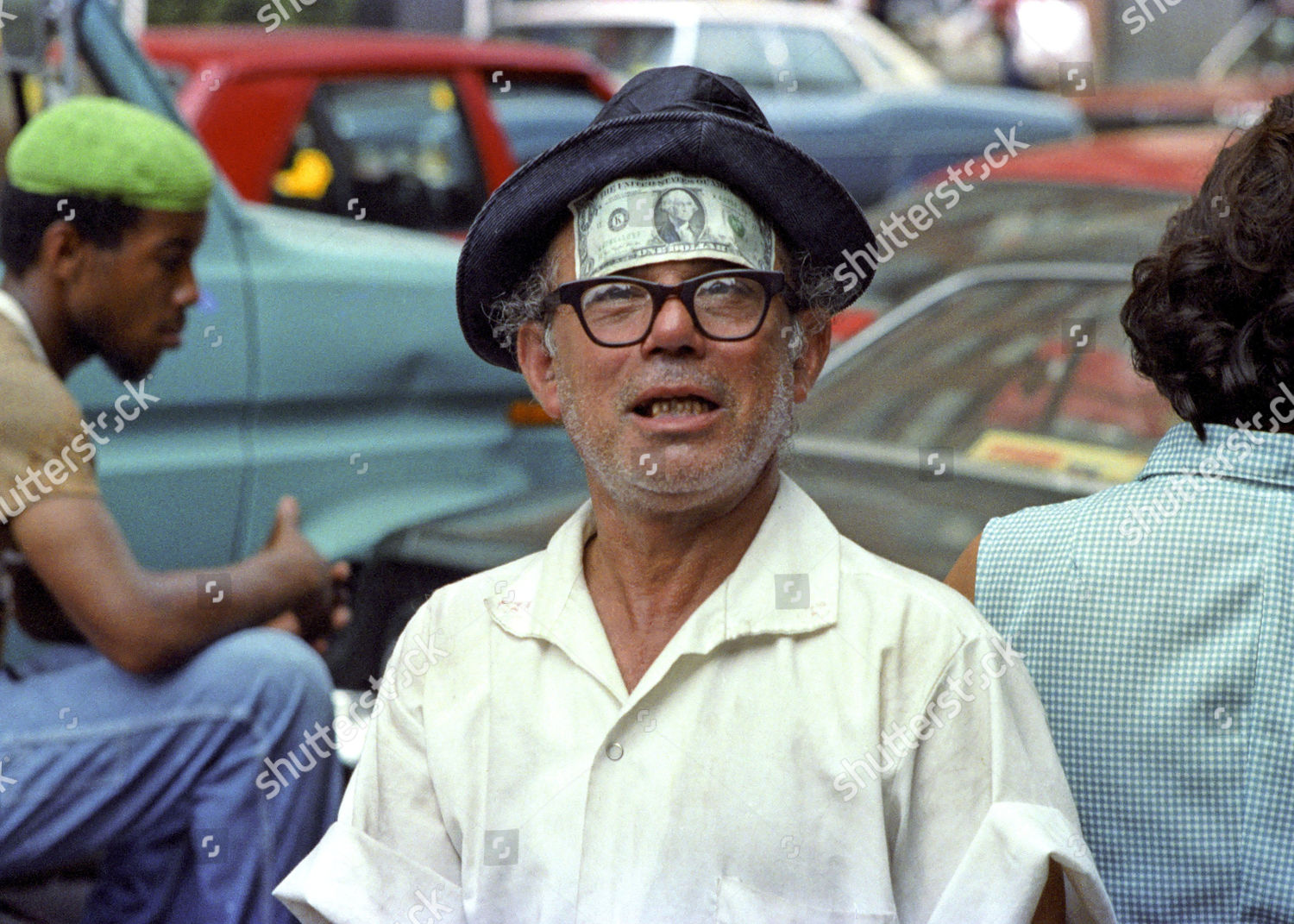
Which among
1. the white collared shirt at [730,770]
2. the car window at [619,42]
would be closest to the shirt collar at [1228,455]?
the white collared shirt at [730,770]

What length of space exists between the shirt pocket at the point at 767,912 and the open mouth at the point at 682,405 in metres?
0.51

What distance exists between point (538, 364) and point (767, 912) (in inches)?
→ 28.2

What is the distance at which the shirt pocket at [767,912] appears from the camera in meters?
1.64

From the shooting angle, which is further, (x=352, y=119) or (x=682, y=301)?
(x=352, y=119)

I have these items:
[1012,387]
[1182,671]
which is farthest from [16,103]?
[1182,671]

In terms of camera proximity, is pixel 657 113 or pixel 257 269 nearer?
pixel 657 113

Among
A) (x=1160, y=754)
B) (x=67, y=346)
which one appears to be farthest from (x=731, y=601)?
(x=67, y=346)

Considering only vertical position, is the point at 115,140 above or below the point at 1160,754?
above

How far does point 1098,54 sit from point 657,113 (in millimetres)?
19728

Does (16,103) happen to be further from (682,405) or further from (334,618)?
(682,405)

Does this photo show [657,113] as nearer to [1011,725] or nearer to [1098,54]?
[1011,725]

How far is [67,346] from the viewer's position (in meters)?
3.04

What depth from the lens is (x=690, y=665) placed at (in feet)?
5.75

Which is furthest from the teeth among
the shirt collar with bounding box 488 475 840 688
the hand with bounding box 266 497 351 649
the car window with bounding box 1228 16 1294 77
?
the car window with bounding box 1228 16 1294 77
